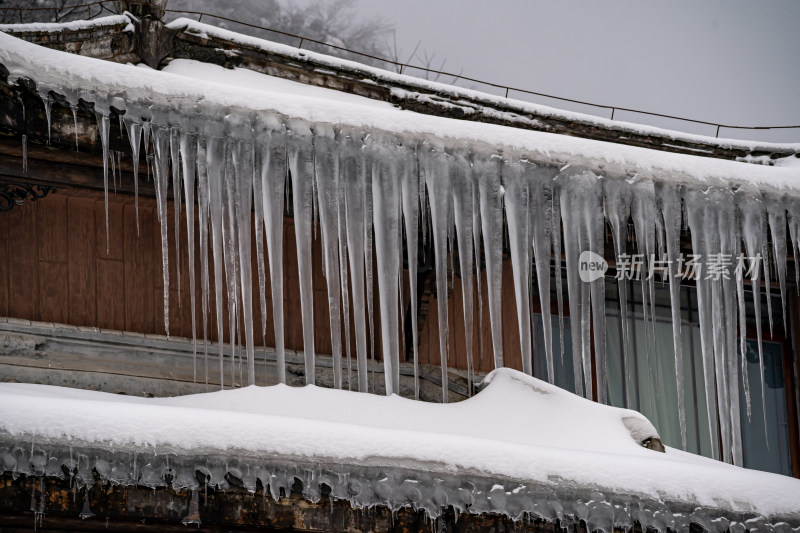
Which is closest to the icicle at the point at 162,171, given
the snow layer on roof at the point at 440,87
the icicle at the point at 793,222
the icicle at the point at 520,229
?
the icicle at the point at 520,229

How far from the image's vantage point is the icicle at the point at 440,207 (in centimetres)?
559

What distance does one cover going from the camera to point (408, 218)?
5617 mm

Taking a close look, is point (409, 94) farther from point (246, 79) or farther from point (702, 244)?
point (702, 244)

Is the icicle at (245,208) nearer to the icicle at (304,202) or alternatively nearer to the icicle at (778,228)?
the icicle at (304,202)

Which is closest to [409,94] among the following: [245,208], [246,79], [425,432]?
[246,79]

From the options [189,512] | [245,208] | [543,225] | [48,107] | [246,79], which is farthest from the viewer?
[246,79]

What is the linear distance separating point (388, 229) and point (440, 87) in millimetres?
2590

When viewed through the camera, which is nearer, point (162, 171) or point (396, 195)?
point (162, 171)

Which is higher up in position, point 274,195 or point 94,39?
point 94,39

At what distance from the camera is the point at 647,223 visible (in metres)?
5.94

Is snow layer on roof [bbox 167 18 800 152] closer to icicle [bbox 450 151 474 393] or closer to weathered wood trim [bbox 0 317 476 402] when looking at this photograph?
icicle [bbox 450 151 474 393]

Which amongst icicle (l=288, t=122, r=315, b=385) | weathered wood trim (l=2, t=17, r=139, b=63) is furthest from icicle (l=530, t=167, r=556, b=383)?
weathered wood trim (l=2, t=17, r=139, b=63)

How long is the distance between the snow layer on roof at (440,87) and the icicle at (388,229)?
7.36 ft

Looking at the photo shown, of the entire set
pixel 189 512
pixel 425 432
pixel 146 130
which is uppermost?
pixel 146 130
